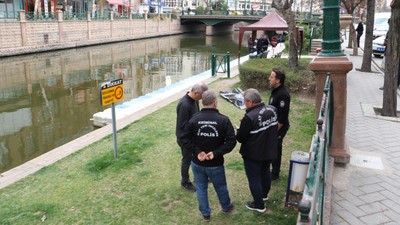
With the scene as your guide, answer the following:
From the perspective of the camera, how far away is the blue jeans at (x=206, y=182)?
4.38 metres

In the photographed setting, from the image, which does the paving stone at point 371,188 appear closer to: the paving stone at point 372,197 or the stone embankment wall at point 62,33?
the paving stone at point 372,197

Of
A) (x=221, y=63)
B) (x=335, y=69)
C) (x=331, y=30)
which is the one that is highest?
(x=331, y=30)

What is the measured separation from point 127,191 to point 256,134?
7.52ft

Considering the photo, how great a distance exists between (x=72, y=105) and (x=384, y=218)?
11455 mm

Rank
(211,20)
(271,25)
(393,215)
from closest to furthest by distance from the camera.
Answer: (393,215) < (271,25) < (211,20)

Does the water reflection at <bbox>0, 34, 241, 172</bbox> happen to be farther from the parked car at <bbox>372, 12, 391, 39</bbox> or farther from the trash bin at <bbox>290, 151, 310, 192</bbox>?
the parked car at <bbox>372, 12, 391, 39</bbox>

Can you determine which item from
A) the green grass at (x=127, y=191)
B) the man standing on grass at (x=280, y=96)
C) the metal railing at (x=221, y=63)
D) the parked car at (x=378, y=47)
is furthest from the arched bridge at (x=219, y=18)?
the man standing on grass at (x=280, y=96)

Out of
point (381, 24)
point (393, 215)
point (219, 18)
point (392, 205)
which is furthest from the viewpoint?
point (219, 18)

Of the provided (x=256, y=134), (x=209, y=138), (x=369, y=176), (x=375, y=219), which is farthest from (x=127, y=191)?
(x=369, y=176)

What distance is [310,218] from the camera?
2.17 meters

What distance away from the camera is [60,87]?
1698cm

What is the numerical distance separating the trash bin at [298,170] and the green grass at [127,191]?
384 millimetres

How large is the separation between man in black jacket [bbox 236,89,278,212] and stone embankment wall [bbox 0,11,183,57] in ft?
85.7

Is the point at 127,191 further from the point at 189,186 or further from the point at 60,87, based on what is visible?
the point at 60,87
